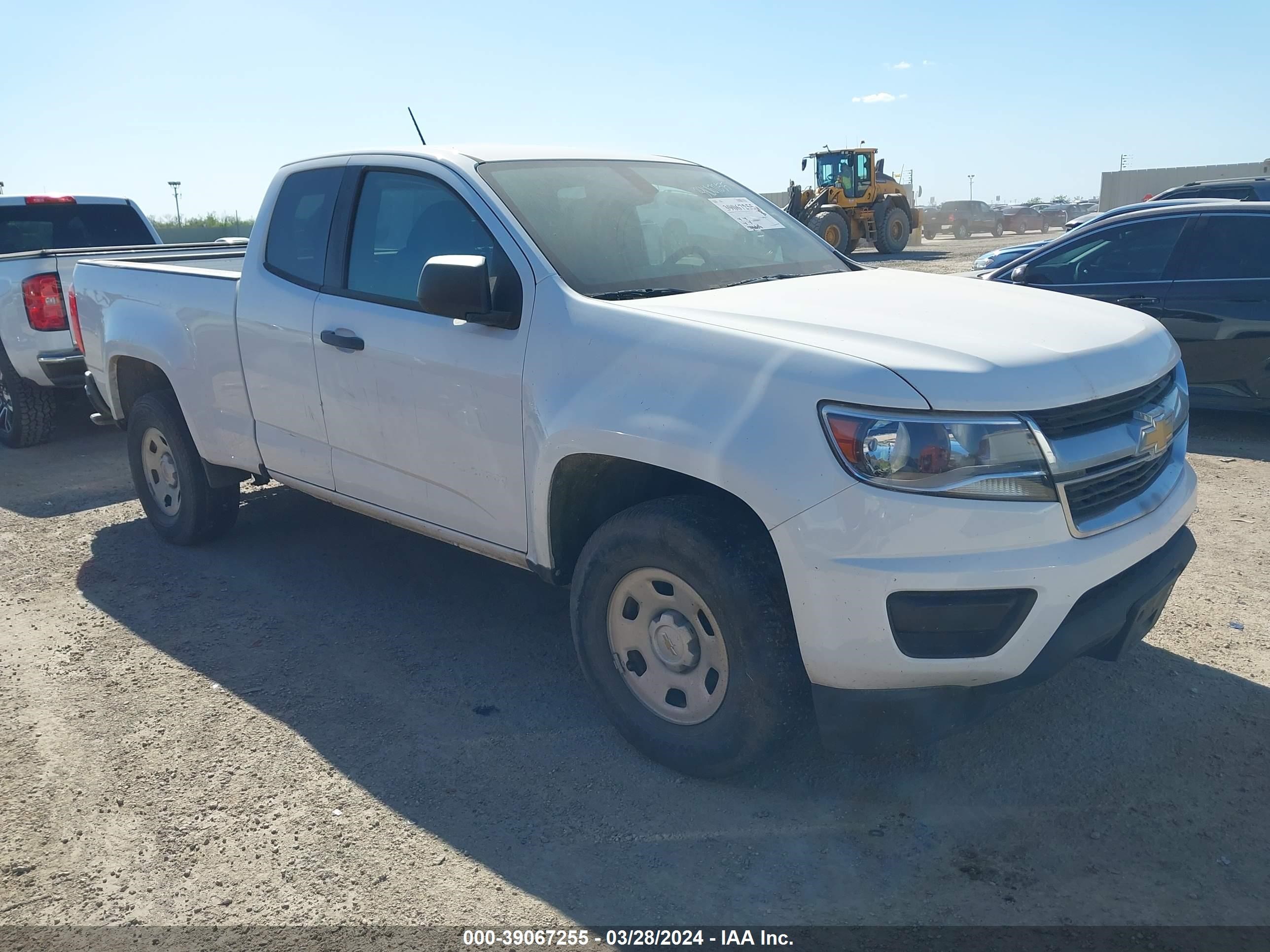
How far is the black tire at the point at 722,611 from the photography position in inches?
114

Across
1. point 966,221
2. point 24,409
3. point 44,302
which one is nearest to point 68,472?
point 24,409

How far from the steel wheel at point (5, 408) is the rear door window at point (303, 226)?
489 cm

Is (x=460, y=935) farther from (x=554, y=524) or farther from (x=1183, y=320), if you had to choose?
(x=1183, y=320)

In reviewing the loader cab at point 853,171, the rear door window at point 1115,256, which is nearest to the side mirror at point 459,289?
the rear door window at point 1115,256

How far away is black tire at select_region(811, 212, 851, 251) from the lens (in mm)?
27766

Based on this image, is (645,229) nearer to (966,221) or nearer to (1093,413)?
(1093,413)

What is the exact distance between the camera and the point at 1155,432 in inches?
121

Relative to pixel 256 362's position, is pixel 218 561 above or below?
below

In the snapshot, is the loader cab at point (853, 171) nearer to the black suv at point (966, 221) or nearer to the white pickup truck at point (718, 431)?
the black suv at point (966, 221)

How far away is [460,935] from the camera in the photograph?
8.57ft

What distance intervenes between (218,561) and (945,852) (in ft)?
13.1

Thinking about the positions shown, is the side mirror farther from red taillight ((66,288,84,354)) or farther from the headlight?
red taillight ((66,288,84,354))

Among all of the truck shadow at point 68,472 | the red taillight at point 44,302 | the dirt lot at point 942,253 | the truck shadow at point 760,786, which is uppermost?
the red taillight at point 44,302

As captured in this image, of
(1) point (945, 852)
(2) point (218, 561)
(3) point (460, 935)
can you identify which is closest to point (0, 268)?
(2) point (218, 561)
